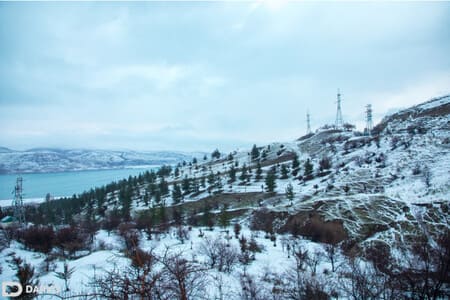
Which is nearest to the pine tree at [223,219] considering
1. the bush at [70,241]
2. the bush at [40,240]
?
the bush at [70,241]

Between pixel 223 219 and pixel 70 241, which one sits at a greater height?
pixel 70 241

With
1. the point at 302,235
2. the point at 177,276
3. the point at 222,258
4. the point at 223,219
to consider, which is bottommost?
the point at 302,235

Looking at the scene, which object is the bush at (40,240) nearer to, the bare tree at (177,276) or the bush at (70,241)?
the bush at (70,241)

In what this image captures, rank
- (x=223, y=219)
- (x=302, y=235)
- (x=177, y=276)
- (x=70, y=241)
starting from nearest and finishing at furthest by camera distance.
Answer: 1. (x=177, y=276)
2. (x=70, y=241)
3. (x=302, y=235)
4. (x=223, y=219)

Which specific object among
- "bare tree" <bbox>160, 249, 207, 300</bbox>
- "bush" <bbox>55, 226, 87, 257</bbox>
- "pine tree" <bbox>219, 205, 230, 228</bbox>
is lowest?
"pine tree" <bbox>219, 205, 230, 228</bbox>

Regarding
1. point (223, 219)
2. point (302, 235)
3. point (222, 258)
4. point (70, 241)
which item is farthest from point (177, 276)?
point (223, 219)

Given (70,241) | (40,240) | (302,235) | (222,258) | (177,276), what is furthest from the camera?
(302,235)

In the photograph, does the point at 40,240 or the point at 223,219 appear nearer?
the point at 40,240

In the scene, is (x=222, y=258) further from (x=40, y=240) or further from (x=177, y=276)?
(x=40, y=240)

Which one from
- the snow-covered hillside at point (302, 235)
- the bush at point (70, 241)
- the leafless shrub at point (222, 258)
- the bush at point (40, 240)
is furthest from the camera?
the bush at point (40, 240)

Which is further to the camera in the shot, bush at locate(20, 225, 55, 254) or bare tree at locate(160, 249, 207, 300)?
bush at locate(20, 225, 55, 254)

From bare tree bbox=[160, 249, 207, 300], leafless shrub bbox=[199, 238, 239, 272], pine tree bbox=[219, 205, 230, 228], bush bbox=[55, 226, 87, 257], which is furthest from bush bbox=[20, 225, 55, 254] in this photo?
bare tree bbox=[160, 249, 207, 300]

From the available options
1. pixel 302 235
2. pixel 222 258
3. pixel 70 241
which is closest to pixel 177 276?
pixel 222 258

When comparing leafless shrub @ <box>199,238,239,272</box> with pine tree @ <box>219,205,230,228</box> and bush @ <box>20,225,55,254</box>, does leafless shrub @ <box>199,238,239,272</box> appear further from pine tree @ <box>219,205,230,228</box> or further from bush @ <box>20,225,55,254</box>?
bush @ <box>20,225,55,254</box>
